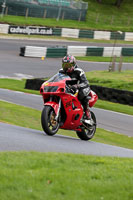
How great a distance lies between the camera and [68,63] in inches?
380

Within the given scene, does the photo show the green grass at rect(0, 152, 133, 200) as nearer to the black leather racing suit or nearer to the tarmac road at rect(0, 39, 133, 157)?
the tarmac road at rect(0, 39, 133, 157)

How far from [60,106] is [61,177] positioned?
4.29 metres

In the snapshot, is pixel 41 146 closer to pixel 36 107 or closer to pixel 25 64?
pixel 36 107

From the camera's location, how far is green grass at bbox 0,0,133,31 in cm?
4451

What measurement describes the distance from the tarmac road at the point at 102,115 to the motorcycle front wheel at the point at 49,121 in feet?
16.2

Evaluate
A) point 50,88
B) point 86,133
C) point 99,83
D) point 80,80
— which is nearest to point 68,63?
point 80,80

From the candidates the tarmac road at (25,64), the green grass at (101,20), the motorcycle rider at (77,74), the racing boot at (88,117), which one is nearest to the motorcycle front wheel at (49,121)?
the motorcycle rider at (77,74)

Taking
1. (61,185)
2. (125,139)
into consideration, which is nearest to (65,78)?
(125,139)

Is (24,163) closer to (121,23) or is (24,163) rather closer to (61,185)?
(61,185)

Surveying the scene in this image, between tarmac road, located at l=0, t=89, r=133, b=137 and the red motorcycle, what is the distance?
4196mm

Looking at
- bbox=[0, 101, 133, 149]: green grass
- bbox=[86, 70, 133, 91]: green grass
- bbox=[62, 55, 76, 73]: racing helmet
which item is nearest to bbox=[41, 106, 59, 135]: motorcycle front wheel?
bbox=[62, 55, 76, 73]: racing helmet

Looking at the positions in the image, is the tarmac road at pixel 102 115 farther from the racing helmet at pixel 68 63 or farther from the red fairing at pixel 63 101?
the racing helmet at pixel 68 63

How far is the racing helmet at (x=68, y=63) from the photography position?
9.64 meters

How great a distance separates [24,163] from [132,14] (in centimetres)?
5739
